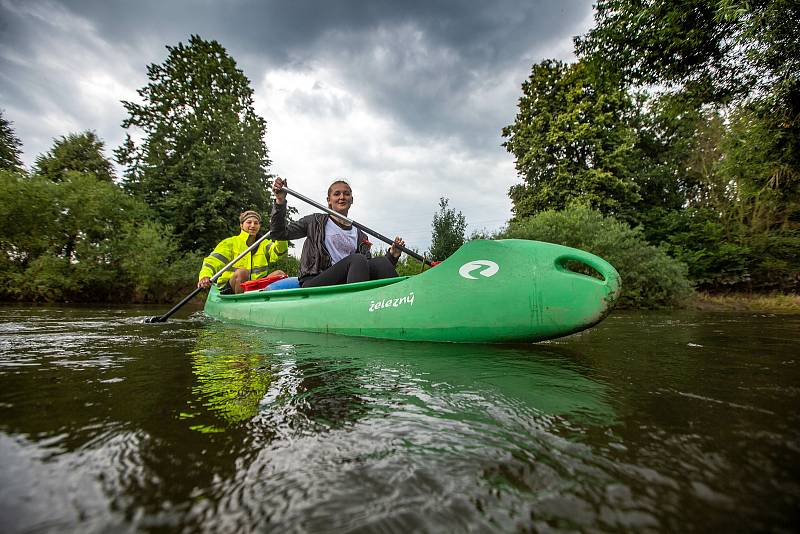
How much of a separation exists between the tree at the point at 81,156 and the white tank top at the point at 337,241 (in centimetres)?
2371

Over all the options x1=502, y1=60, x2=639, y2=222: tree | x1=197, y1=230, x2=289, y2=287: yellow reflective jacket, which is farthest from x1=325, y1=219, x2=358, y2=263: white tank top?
x1=502, y1=60, x2=639, y2=222: tree

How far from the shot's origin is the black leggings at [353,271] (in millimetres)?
3658

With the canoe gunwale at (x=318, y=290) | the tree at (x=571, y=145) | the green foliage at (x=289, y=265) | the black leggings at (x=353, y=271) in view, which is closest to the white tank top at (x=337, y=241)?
the black leggings at (x=353, y=271)

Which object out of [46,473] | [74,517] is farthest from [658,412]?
[46,473]

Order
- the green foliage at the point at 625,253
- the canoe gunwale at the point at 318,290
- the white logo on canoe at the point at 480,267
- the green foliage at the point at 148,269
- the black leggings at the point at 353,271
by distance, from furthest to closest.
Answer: the green foliage at the point at 148,269, the green foliage at the point at 625,253, the black leggings at the point at 353,271, the canoe gunwale at the point at 318,290, the white logo on canoe at the point at 480,267

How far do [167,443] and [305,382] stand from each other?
690 mm

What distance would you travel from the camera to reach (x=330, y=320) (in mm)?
3373

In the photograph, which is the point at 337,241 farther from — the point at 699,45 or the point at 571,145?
the point at 571,145

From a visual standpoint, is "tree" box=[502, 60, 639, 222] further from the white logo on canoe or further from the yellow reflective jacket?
the white logo on canoe

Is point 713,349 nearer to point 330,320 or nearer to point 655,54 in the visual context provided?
point 330,320

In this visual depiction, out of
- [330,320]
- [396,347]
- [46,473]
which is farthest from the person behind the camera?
[330,320]

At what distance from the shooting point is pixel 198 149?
16.1 m

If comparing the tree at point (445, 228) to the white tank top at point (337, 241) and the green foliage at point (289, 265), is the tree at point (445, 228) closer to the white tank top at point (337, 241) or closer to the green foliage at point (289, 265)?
the green foliage at point (289, 265)

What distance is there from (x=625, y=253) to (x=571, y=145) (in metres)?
8.61
